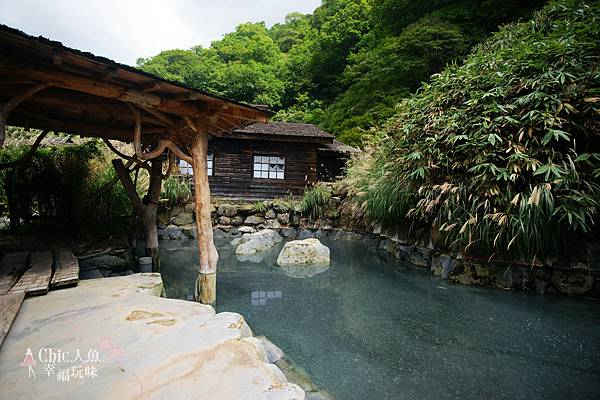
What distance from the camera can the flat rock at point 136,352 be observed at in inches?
61.6

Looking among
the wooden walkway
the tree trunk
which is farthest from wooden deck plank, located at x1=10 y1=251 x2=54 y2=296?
the tree trunk

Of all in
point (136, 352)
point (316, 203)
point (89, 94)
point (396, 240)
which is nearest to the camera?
point (136, 352)

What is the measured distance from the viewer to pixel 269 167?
40.3ft

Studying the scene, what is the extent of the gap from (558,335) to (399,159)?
380 centimetres

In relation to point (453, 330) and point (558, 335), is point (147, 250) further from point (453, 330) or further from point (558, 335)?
point (558, 335)

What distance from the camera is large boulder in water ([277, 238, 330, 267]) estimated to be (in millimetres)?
6766

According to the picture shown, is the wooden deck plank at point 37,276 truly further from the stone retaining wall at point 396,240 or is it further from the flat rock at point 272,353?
the stone retaining wall at point 396,240

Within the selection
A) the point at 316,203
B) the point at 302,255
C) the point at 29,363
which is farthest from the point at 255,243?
the point at 29,363

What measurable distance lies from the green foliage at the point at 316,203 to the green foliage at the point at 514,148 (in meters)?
3.59

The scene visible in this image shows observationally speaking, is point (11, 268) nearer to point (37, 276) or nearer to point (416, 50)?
point (37, 276)

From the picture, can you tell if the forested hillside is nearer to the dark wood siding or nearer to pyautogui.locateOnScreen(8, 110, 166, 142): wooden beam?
the dark wood siding

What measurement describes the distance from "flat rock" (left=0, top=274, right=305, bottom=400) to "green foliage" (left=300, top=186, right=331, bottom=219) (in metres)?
7.46

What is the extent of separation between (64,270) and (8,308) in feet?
3.83

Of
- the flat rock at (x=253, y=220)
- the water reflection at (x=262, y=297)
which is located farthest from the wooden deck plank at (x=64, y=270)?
the flat rock at (x=253, y=220)
